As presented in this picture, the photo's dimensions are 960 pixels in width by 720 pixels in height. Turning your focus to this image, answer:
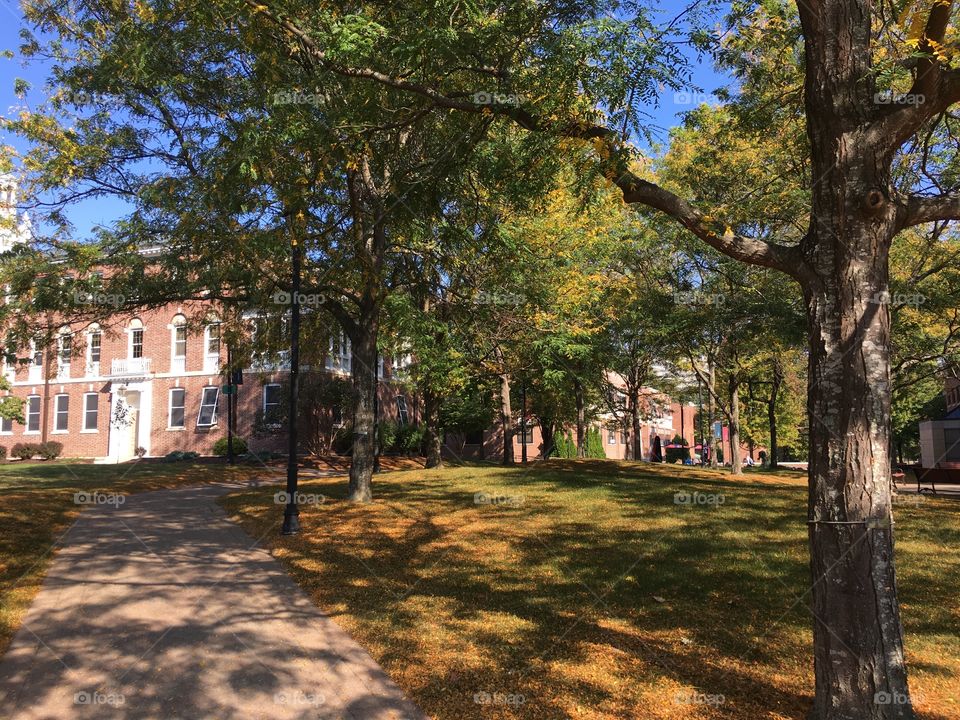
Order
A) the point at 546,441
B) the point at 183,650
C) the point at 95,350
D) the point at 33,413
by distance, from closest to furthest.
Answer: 1. the point at 183,650
2. the point at 95,350
3. the point at 33,413
4. the point at 546,441

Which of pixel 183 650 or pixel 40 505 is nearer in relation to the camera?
pixel 183 650

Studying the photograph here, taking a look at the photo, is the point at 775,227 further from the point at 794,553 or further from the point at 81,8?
A: the point at 81,8

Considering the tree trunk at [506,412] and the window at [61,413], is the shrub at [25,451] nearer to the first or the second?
the window at [61,413]

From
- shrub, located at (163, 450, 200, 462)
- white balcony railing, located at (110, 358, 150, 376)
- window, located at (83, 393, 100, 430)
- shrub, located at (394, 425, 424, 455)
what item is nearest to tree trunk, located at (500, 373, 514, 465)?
shrub, located at (394, 425, 424, 455)

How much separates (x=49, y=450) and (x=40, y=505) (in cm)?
2395

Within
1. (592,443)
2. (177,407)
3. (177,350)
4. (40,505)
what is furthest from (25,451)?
(592,443)

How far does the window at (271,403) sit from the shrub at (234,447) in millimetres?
1660

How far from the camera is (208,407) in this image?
33.7m

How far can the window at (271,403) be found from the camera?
101ft

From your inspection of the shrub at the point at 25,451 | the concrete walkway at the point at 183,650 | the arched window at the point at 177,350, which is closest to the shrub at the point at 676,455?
the arched window at the point at 177,350

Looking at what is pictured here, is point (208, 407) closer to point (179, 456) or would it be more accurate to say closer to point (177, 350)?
point (179, 456)

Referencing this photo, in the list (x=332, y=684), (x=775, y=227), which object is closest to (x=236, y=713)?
(x=332, y=684)

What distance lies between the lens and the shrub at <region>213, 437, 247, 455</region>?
3105cm

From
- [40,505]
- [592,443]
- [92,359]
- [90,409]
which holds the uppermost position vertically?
[92,359]
